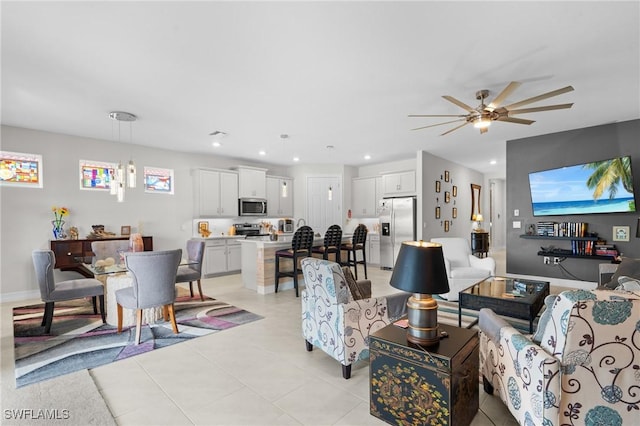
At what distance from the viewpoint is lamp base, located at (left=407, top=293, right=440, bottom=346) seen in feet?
6.08

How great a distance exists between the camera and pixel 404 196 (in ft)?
24.8

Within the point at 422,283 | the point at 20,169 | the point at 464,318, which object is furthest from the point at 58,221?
the point at 464,318

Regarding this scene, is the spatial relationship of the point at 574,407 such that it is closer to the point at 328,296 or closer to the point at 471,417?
the point at 471,417

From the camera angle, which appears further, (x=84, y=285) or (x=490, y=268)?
(x=490, y=268)

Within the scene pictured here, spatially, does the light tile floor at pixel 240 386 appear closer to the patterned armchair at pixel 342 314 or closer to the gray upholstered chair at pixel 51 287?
the patterned armchair at pixel 342 314

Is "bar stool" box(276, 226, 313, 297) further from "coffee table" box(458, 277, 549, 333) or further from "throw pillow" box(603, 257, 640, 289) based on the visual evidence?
"throw pillow" box(603, 257, 640, 289)

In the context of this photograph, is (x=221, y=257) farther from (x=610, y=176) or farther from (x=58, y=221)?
(x=610, y=176)

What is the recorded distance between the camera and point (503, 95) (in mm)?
2885

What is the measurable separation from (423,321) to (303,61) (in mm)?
2410

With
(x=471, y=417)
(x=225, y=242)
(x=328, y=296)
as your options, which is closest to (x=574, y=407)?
(x=471, y=417)

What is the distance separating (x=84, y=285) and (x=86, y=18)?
283 centimetres

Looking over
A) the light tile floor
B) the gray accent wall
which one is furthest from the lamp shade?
the gray accent wall

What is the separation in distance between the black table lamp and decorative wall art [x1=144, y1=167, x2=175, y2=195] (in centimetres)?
583

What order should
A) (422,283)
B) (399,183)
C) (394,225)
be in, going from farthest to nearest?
(399,183)
(394,225)
(422,283)
